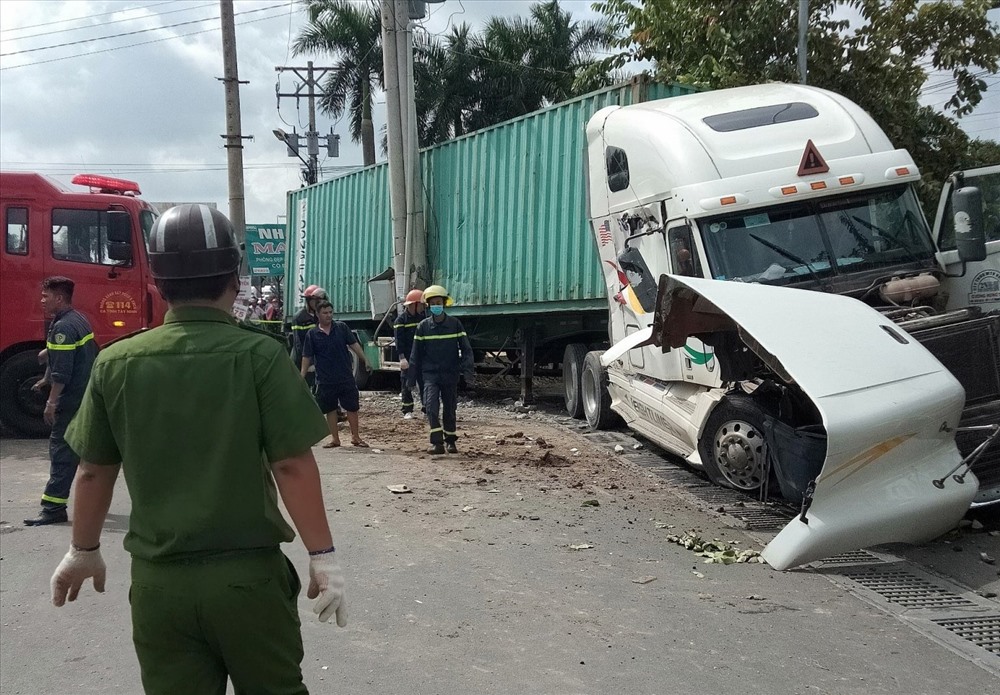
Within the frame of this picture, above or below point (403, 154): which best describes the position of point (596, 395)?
below

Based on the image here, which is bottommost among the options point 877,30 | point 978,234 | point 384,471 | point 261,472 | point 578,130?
point 384,471

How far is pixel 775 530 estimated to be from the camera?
21.8ft

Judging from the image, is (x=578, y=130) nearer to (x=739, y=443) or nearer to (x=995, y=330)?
(x=739, y=443)

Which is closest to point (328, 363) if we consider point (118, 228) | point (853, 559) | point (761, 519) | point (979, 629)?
point (118, 228)

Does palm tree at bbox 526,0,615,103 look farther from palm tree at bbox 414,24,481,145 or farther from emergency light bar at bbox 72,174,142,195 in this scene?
emergency light bar at bbox 72,174,142,195

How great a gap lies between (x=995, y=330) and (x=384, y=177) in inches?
475

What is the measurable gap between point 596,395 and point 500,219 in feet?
10.6

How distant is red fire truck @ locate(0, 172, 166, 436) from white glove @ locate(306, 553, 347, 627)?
31.8 ft

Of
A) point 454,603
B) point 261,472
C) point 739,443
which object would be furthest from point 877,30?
point 261,472

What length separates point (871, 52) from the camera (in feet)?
45.9

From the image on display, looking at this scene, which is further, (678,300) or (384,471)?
(384,471)

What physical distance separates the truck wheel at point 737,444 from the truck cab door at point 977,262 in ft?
5.67

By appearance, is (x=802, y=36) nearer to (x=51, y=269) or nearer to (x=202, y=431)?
(x=51, y=269)

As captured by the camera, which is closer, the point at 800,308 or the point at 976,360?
the point at 800,308
